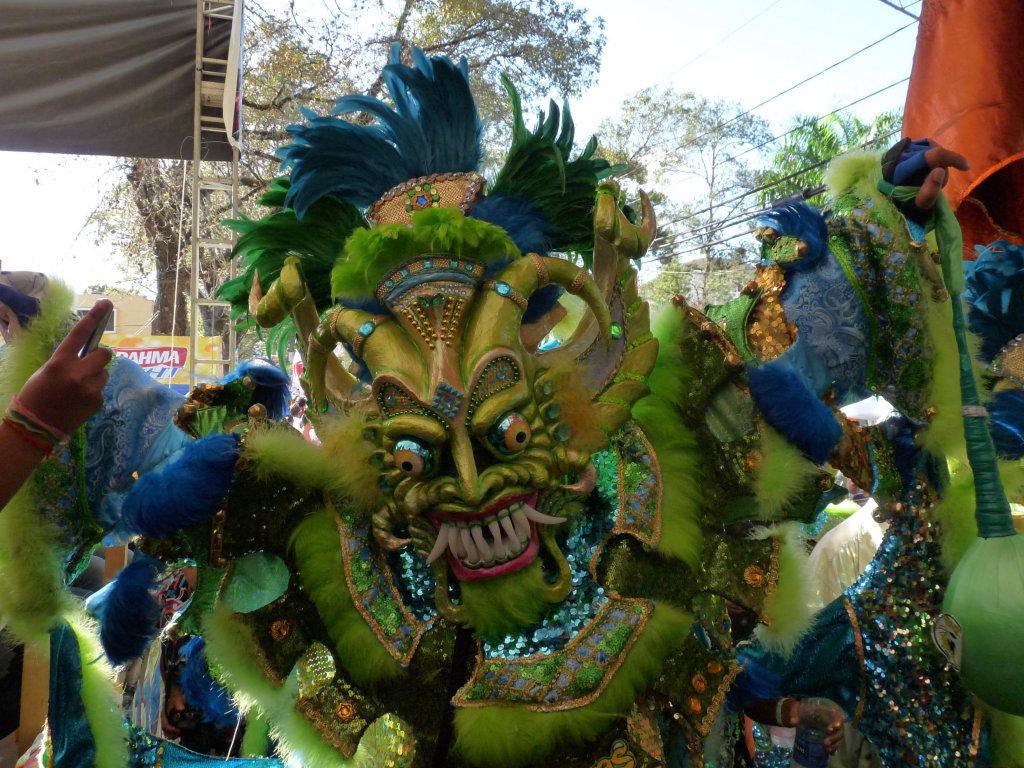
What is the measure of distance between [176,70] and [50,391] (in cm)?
468

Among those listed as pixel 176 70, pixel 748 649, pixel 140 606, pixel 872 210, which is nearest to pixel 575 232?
pixel 872 210

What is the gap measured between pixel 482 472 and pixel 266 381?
0.69 m

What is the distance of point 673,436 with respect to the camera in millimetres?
1620

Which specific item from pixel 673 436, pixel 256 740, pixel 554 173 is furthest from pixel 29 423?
pixel 256 740

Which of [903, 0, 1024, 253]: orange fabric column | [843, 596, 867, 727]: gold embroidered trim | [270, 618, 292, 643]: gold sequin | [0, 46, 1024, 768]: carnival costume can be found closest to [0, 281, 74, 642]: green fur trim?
[0, 46, 1024, 768]: carnival costume

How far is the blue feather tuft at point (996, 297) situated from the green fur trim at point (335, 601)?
156 cm

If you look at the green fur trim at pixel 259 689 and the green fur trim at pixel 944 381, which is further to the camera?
the green fur trim at pixel 944 381

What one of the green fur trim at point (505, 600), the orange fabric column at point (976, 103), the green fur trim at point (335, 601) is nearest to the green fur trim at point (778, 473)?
the green fur trim at point (505, 600)

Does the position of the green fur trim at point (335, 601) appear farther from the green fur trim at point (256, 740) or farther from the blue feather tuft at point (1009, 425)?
the blue feather tuft at point (1009, 425)

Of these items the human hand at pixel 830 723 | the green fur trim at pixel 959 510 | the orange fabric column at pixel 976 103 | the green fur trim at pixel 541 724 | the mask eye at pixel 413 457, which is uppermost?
the orange fabric column at pixel 976 103

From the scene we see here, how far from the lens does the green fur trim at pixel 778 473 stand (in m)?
1.52

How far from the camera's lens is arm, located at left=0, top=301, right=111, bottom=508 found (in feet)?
4.24

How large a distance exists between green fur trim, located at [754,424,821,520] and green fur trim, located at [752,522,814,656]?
0.11m

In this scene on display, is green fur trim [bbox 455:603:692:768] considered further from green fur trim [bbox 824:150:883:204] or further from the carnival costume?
green fur trim [bbox 824:150:883:204]
